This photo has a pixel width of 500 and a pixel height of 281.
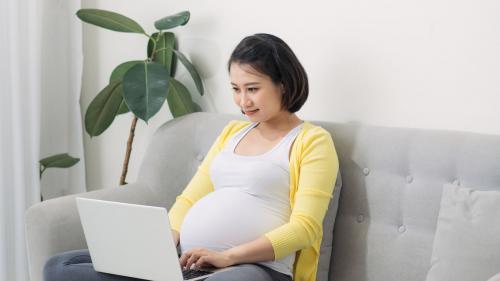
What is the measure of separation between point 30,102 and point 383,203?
Result: 60.0 inches

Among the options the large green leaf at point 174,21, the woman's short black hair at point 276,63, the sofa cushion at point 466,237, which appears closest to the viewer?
the sofa cushion at point 466,237

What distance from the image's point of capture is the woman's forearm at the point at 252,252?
5.52 ft

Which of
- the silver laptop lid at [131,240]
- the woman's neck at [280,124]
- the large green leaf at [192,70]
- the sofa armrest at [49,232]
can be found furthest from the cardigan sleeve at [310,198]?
the large green leaf at [192,70]

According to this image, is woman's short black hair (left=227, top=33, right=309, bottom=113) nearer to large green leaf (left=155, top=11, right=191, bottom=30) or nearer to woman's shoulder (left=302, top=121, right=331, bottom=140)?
woman's shoulder (left=302, top=121, right=331, bottom=140)

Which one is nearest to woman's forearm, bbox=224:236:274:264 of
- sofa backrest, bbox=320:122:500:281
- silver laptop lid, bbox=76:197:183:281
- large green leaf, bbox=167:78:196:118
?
silver laptop lid, bbox=76:197:183:281

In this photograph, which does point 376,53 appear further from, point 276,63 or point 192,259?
point 192,259

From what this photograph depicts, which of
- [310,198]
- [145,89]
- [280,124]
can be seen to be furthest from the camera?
[145,89]

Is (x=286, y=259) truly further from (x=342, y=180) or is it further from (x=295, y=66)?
(x=295, y=66)

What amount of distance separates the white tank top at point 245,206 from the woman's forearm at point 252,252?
48mm

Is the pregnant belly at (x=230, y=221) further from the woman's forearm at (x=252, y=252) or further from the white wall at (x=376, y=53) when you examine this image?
the white wall at (x=376, y=53)

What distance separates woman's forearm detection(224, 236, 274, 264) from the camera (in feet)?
5.52

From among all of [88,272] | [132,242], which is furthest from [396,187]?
[88,272]

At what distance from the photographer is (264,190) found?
183cm

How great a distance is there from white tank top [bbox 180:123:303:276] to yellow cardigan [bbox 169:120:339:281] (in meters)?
0.03
